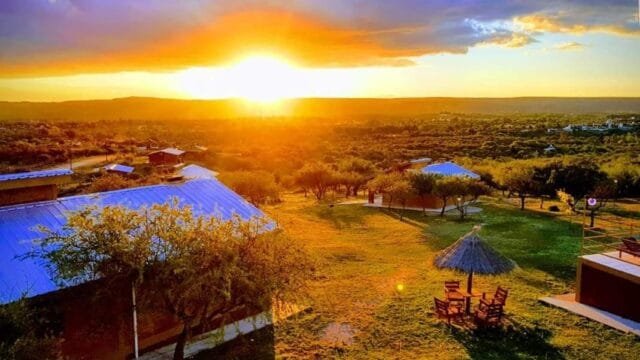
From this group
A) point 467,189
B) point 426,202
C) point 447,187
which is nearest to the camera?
point 447,187

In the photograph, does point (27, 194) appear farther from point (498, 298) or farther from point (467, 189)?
point (467, 189)

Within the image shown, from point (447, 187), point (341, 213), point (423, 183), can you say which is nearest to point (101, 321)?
point (341, 213)

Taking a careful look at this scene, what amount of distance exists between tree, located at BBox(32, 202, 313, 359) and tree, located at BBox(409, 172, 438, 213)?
84.5 feet

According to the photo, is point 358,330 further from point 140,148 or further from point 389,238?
point 140,148

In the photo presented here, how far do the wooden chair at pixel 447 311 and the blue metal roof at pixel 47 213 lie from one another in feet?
24.0

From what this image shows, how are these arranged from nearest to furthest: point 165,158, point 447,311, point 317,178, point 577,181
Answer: point 447,311 → point 577,181 → point 317,178 → point 165,158

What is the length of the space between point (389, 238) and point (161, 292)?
18.9 meters

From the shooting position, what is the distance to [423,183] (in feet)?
118

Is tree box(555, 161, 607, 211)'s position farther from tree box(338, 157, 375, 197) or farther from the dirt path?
the dirt path

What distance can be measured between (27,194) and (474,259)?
14.4m

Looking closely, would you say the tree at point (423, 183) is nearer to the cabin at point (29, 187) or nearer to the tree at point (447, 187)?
the tree at point (447, 187)

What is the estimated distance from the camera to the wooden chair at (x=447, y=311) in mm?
15555

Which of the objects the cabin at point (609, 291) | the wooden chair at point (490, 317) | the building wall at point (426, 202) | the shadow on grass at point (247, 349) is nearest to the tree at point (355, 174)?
the building wall at point (426, 202)

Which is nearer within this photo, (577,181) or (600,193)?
(600,193)
